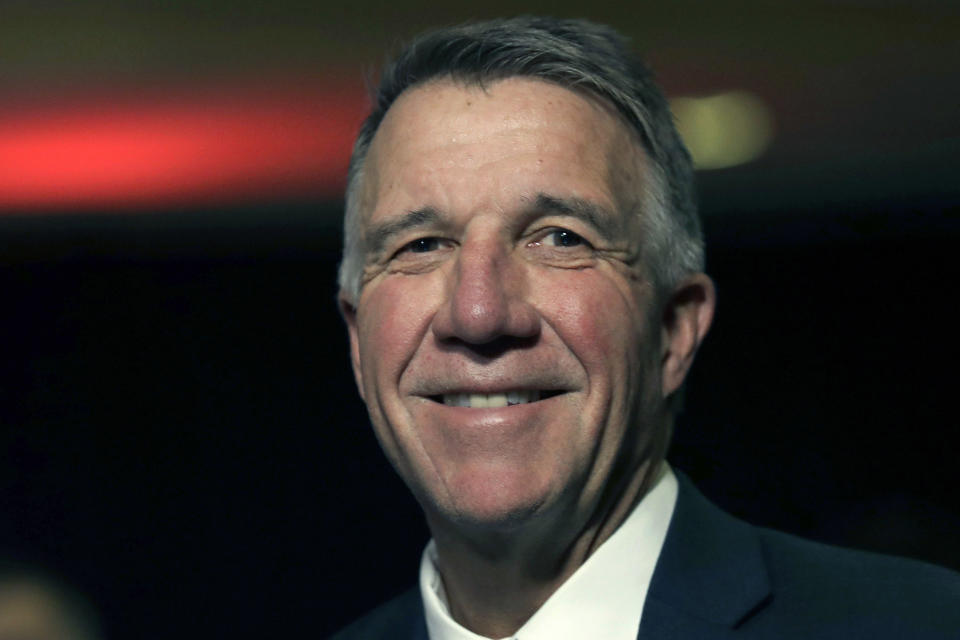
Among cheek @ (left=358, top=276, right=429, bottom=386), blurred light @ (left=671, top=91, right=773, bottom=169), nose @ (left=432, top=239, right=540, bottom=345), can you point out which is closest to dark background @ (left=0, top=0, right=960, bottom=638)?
blurred light @ (left=671, top=91, right=773, bottom=169)

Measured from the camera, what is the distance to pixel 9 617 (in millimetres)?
3275

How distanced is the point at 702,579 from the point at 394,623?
0.79 m

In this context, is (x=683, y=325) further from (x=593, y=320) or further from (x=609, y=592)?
(x=609, y=592)

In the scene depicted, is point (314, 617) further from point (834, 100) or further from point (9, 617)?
point (834, 100)

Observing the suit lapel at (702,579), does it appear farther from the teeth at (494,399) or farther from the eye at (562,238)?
the eye at (562,238)

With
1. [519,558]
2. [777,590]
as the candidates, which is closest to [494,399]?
[519,558]

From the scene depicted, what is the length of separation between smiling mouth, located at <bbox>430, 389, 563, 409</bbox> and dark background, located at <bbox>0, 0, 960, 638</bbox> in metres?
1.20

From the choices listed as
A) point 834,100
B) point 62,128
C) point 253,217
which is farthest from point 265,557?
point 834,100

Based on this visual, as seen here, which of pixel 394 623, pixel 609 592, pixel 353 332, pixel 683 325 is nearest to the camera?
pixel 609 592

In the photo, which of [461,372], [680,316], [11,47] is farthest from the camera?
[11,47]

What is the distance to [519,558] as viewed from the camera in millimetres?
2350

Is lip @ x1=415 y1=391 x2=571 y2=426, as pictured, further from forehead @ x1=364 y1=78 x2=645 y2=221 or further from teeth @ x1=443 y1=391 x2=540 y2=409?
forehead @ x1=364 y1=78 x2=645 y2=221

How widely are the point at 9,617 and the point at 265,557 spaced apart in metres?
0.64

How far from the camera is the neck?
7.66ft
